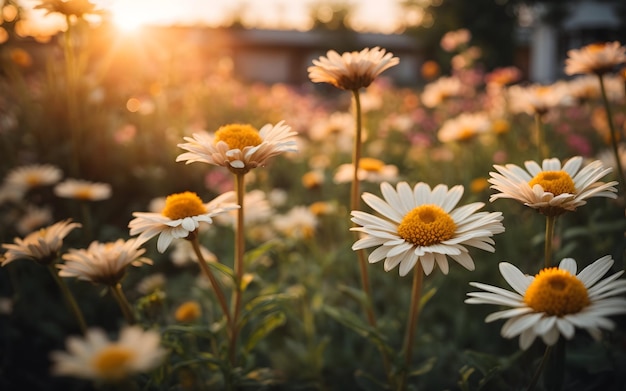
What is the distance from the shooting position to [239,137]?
115 cm

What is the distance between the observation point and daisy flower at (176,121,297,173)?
1075mm

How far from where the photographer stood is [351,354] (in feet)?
6.35

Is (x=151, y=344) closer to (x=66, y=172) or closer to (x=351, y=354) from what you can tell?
(x=351, y=354)

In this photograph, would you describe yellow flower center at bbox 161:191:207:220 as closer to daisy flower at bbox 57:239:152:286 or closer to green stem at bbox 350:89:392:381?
daisy flower at bbox 57:239:152:286

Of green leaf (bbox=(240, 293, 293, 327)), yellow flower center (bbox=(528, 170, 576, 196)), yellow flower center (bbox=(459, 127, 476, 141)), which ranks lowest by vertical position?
green leaf (bbox=(240, 293, 293, 327))

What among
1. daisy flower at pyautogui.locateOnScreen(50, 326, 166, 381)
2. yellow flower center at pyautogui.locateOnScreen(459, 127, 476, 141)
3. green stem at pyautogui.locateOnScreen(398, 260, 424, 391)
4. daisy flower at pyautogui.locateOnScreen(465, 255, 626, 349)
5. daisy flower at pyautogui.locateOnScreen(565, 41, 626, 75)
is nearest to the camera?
daisy flower at pyautogui.locateOnScreen(50, 326, 166, 381)

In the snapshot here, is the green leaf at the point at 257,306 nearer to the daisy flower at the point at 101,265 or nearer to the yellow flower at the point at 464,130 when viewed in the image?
the daisy flower at the point at 101,265

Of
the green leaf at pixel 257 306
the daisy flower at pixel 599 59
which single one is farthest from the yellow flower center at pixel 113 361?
the daisy flower at pixel 599 59

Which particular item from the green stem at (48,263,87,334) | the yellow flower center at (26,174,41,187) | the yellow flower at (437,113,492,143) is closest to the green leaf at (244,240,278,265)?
the green stem at (48,263,87,334)

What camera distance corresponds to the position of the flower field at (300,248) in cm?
103

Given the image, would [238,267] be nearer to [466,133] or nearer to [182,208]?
[182,208]

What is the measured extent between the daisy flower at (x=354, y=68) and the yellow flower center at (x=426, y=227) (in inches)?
13.9

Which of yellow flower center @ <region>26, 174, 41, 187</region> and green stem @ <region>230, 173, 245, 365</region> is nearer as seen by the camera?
green stem @ <region>230, 173, 245, 365</region>

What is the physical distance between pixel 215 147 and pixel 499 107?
11.5 ft
